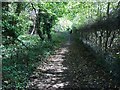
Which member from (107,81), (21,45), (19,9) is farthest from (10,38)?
(107,81)

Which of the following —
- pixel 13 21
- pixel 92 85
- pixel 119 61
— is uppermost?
pixel 13 21

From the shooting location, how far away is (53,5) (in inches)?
916

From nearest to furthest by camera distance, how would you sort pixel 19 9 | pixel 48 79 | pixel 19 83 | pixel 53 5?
pixel 19 83
pixel 48 79
pixel 19 9
pixel 53 5

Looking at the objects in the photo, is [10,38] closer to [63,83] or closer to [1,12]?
[1,12]

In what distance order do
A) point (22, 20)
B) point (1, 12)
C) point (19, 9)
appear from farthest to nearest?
point (19, 9) → point (22, 20) → point (1, 12)

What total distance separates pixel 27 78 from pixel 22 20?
6860 millimetres

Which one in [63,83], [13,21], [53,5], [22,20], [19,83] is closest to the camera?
[19,83]

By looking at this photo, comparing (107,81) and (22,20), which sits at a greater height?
(22,20)

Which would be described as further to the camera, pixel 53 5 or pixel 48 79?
pixel 53 5

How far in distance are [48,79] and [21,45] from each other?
25.1 feet

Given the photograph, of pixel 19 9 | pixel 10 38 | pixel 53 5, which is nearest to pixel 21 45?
Result: pixel 10 38

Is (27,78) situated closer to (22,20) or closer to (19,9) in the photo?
(22,20)

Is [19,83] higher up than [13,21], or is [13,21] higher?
[13,21]

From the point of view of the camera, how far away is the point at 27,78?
9359mm
